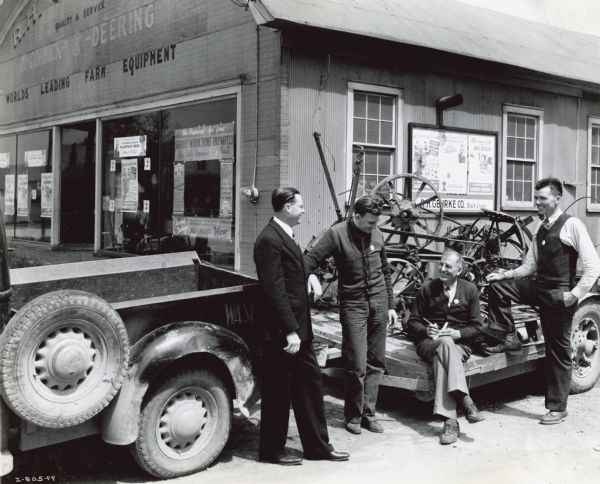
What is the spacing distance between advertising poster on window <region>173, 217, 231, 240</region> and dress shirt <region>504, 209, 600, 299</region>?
4643mm

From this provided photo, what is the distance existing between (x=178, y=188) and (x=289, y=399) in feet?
21.1

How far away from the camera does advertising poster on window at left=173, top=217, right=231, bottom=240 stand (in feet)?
32.5

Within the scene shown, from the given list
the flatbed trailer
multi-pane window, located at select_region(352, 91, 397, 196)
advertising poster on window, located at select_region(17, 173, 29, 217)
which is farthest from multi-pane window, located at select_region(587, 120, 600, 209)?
advertising poster on window, located at select_region(17, 173, 29, 217)

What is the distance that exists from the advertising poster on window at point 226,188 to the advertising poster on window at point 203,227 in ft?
0.44


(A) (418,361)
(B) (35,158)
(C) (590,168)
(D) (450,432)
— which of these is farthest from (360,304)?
(B) (35,158)

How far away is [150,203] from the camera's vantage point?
37.5ft

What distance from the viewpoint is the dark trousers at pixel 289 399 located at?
4938 mm

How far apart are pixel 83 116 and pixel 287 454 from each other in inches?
397

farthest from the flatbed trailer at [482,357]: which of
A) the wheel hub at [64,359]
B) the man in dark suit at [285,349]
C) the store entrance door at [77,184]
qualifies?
the store entrance door at [77,184]

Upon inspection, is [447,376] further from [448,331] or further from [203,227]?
[203,227]

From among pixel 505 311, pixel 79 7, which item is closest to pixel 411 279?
pixel 505 311

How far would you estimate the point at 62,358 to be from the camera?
399cm

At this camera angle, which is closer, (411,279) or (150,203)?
(411,279)

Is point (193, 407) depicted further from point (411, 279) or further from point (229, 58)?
point (229, 58)
